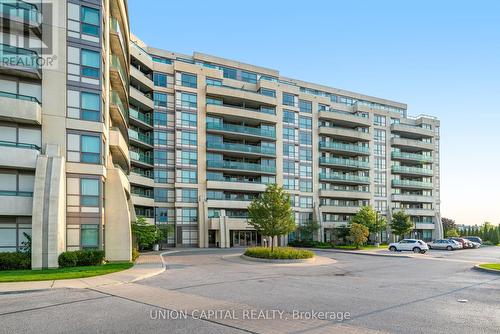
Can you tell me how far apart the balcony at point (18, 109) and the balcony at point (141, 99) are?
21.0 metres

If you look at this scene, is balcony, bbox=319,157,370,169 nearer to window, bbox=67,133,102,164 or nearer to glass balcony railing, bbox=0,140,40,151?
window, bbox=67,133,102,164

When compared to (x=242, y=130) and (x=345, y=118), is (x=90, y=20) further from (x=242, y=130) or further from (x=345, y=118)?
(x=345, y=118)

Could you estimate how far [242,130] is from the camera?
5519 cm

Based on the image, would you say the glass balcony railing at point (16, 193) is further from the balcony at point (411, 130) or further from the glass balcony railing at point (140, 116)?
the balcony at point (411, 130)

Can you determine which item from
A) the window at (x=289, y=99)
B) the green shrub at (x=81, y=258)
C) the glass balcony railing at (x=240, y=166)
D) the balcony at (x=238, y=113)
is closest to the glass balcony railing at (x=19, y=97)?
the green shrub at (x=81, y=258)

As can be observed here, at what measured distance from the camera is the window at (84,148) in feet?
86.0

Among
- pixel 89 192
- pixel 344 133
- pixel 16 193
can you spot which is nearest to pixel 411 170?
pixel 344 133

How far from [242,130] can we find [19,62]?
33422mm

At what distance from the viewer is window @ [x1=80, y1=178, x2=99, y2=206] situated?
86.6ft

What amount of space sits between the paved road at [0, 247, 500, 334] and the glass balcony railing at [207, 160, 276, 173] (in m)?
32.5

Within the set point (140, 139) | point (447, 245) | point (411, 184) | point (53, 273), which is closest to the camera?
point (53, 273)

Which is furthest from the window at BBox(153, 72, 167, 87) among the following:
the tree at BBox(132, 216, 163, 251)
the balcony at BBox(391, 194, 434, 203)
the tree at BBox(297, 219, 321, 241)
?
the balcony at BBox(391, 194, 434, 203)

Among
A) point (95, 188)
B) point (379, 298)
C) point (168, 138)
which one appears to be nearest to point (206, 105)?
point (168, 138)

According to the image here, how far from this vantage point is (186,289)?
54.3ft
